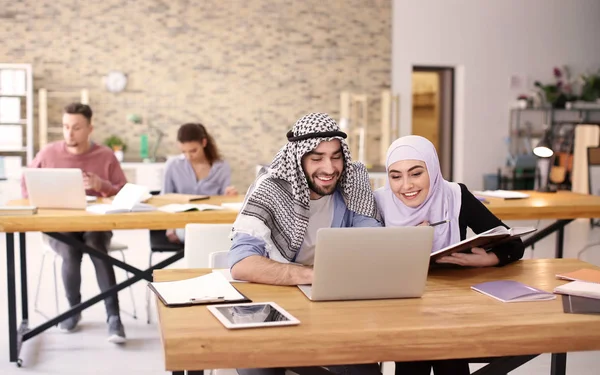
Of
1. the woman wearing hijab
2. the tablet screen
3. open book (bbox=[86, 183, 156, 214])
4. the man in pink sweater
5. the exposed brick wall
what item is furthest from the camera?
the exposed brick wall

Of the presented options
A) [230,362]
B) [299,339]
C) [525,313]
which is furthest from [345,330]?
[525,313]

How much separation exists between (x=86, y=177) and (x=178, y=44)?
20.1 feet

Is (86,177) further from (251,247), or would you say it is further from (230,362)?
(230,362)

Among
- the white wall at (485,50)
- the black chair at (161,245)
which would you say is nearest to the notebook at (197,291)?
the black chair at (161,245)

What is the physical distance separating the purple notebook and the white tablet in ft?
2.13

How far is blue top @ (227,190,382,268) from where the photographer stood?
2.38 metres

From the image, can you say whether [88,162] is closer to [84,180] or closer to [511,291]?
[84,180]

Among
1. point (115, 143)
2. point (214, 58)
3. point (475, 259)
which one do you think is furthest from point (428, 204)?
point (214, 58)

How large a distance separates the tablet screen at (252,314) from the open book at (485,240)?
68 cm

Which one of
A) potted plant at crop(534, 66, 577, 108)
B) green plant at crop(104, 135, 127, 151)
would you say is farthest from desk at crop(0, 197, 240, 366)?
potted plant at crop(534, 66, 577, 108)

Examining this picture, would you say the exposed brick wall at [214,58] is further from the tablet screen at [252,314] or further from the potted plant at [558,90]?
the tablet screen at [252,314]

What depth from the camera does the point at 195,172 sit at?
5102mm

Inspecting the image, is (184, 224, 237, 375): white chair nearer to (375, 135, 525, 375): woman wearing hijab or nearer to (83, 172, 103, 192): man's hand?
(375, 135, 525, 375): woman wearing hijab

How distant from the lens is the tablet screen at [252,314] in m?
1.80
